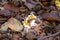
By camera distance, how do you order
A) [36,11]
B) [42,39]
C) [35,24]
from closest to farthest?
[42,39], [35,24], [36,11]

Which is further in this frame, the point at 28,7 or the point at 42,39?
the point at 28,7

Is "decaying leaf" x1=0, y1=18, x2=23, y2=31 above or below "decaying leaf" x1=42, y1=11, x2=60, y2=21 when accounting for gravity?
below

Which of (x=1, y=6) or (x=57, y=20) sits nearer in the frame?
(x=57, y=20)

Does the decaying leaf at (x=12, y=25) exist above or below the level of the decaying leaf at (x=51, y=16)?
below

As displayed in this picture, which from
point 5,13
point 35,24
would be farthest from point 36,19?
point 5,13

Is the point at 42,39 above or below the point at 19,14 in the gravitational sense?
below

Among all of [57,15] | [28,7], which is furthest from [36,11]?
[57,15]

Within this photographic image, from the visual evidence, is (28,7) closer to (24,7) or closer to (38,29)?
(24,7)

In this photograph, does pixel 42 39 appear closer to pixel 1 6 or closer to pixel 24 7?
pixel 24 7

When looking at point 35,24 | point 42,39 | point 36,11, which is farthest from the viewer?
point 36,11
